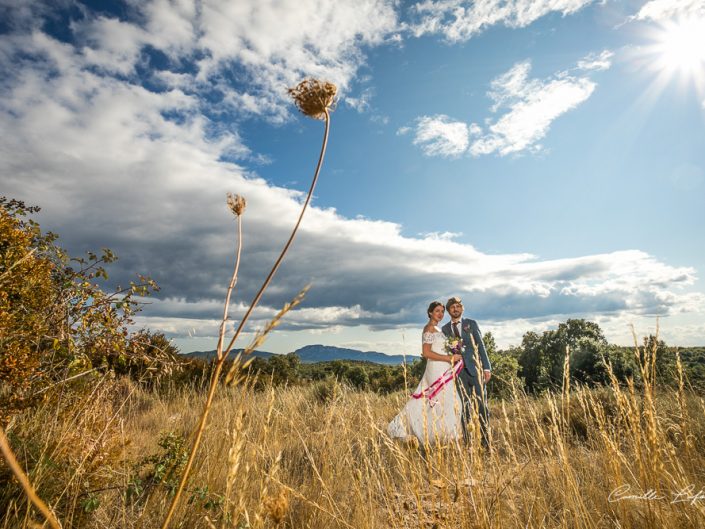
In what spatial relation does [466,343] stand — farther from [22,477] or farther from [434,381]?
[22,477]

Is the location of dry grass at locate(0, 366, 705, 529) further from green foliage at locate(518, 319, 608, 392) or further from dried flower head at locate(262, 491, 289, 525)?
green foliage at locate(518, 319, 608, 392)

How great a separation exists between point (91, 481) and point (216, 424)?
3.90 feet

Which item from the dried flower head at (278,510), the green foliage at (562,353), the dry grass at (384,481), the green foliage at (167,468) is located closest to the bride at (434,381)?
the dry grass at (384,481)

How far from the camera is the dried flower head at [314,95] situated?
112 centimetres

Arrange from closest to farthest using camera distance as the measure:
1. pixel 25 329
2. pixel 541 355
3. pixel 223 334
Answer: pixel 223 334 → pixel 25 329 → pixel 541 355

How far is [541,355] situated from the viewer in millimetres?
14648

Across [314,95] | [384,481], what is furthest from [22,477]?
[384,481]

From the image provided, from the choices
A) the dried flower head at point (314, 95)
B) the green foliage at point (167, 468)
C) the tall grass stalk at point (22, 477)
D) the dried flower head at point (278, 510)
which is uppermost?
the dried flower head at point (314, 95)

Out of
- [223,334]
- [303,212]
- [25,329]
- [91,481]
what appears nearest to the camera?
[223,334]

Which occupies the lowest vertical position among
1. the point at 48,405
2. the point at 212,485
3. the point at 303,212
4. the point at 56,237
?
the point at 212,485

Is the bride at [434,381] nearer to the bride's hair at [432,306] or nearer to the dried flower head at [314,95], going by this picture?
the bride's hair at [432,306]

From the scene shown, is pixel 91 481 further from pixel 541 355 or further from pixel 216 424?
pixel 541 355

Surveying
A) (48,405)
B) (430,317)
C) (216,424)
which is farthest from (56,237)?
(430,317)

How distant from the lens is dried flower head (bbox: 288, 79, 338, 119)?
112 centimetres
